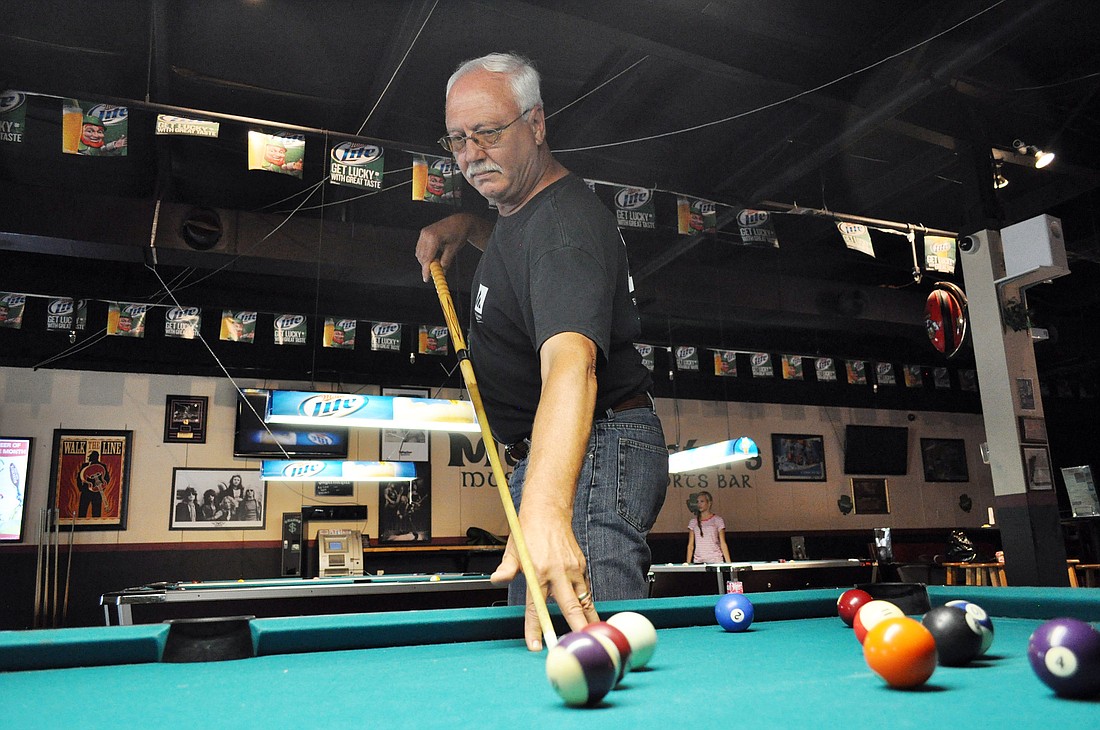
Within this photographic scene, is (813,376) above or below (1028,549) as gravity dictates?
above

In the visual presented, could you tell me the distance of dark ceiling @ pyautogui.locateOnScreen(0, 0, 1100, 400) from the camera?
508 cm

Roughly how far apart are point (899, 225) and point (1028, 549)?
3.05 m

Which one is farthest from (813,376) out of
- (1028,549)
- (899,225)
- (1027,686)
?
(1027,686)

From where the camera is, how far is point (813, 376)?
12742 mm

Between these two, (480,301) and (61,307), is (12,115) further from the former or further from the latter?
(480,301)

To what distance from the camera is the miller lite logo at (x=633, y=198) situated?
658 cm

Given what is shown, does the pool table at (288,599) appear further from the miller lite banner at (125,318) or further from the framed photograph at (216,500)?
the framed photograph at (216,500)

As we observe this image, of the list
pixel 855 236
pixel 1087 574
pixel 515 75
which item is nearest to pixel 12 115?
pixel 515 75

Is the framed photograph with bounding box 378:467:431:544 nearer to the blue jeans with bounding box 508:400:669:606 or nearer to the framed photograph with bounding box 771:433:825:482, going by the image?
the framed photograph with bounding box 771:433:825:482

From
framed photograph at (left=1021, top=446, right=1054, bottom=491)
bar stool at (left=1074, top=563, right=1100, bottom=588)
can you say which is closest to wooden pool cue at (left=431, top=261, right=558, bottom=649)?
framed photograph at (left=1021, top=446, right=1054, bottom=491)

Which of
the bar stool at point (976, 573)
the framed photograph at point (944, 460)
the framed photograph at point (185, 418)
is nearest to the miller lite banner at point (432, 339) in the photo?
the framed photograph at point (185, 418)

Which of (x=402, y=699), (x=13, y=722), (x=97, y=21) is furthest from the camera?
(x=97, y=21)

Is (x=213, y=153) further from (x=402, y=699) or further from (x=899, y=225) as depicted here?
(x=402, y=699)

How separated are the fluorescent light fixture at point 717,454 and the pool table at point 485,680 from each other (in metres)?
6.24
